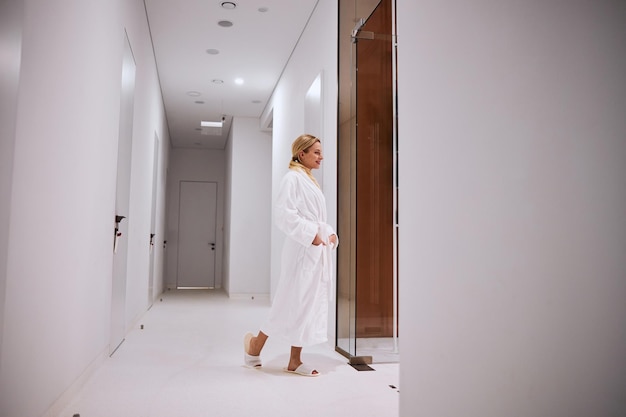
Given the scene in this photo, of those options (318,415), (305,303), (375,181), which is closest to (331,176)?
(375,181)

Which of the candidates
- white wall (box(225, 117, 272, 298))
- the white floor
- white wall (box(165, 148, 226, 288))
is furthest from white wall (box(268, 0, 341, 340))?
white wall (box(165, 148, 226, 288))

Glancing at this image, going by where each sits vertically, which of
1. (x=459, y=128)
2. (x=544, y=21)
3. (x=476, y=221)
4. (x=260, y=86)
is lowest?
(x=476, y=221)

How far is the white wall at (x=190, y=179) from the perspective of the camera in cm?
1062

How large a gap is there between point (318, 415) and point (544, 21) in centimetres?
181

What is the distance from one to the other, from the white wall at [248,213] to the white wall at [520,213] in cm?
684

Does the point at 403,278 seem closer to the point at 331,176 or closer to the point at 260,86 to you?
the point at 331,176

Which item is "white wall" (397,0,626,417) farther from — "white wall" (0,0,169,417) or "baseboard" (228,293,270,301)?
"baseboard" (228,293,270,301)

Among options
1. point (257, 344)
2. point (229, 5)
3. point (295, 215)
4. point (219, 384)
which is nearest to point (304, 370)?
point (257, 344)

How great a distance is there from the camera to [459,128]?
1419 millimetres

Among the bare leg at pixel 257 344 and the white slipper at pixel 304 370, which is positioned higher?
the bare leg at pixel 257 344

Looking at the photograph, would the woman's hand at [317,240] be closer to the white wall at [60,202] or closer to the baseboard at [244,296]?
the white wall at [60,202]

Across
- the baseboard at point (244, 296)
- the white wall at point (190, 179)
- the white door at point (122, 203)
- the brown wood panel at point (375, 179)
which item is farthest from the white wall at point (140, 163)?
the white wall at point (190, 179)

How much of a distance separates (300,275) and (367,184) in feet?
2.87

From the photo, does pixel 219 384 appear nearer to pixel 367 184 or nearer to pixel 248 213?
pixel 367 184
